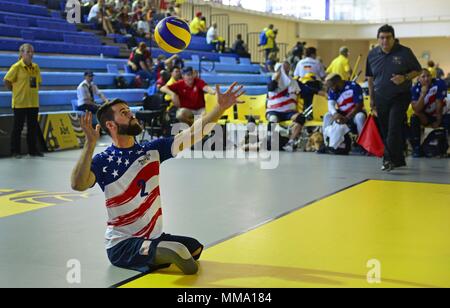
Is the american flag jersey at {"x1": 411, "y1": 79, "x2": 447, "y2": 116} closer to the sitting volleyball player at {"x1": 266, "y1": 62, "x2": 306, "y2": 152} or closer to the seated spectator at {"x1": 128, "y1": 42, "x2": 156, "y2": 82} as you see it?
the sitting volleyball player at {"x1": 266, "y1": 62, "x2": 306, "y2": 152}

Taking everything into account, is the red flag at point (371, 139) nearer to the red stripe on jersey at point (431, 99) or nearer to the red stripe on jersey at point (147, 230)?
the red stripe on jersey at point (431, 99)

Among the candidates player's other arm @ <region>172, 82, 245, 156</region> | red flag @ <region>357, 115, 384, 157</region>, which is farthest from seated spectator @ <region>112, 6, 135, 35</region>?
player's other arm @ <region>172, 82, 245, 156</region>

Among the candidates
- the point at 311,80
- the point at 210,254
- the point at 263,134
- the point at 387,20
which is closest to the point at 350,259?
the point at 210,254

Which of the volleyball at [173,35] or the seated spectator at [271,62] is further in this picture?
the seated spectator at [271,62]

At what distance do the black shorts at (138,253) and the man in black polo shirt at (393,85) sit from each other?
518 centimetres

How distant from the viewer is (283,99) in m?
11.8

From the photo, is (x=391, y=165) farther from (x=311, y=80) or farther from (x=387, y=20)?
(x=387, y=20)

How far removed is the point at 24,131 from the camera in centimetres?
1087

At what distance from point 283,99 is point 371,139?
6.99ft

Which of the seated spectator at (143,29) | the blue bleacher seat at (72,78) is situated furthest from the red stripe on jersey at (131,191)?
the seated spectator at (143,29)

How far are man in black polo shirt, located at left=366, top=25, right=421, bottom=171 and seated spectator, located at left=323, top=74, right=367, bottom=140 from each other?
6.08ft

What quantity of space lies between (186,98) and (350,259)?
7572 mm

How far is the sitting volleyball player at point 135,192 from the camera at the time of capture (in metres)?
4.07

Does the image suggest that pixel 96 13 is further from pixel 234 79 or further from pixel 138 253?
pixel 138 253
